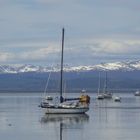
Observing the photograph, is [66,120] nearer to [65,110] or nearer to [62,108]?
[65,110]

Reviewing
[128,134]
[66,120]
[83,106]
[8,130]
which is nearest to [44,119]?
[66,120]

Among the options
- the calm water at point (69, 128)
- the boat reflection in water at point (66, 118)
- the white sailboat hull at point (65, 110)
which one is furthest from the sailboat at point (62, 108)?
the calm water at point (69, 128)

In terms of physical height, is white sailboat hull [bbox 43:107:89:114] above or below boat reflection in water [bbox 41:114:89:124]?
above

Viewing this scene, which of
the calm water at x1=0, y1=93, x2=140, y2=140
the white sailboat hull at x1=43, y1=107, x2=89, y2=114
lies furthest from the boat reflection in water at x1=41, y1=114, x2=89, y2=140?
the white sailboat hull at x1=43, y1=107, x2=89, y2=114

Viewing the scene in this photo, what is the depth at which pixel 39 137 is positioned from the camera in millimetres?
57469

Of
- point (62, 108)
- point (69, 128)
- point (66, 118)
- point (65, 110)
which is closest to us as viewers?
point (69, 128)

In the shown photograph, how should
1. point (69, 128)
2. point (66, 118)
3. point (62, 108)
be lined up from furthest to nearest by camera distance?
point (62, 108)
point (66, 118)
point (69, 128)

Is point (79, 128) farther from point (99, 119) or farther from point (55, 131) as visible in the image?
point (99, 119)

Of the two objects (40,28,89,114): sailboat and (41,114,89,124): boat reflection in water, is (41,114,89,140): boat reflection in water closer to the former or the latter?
(41,114,89,124): boat reflection in water

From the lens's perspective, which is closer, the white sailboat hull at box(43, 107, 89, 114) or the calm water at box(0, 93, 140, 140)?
the calm water at box(0, 93, 140, 140)

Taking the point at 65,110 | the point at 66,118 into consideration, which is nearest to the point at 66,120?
the point at 66,118

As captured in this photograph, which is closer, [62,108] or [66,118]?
[66,118]

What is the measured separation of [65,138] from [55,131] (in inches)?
283

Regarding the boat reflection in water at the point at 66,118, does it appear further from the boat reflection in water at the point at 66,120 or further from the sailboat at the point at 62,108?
the sailboat at the point at 62,108
